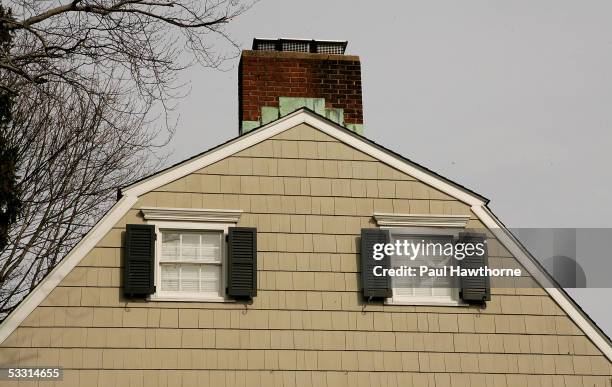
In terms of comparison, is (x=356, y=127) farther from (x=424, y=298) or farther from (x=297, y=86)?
(x=424, y=298)

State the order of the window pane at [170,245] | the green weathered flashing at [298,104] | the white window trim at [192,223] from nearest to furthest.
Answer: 1. the white window trim at [192,223]
2. the window pane at [170,245]
3. the green weathered flashing at [298,104]

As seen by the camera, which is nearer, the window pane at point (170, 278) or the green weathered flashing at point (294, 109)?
the window pane at point (170, 278)

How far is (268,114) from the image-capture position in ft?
54.3

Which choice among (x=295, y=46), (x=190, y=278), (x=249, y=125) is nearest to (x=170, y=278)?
(x=190, y=278)

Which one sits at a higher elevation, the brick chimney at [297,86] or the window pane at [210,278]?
the brick chimney at [297,86]

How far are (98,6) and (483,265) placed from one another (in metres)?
6.24

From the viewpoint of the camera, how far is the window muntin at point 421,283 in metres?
15.0

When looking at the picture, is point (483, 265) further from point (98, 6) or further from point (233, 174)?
point (98, 6)

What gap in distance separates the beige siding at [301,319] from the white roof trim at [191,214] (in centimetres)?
13

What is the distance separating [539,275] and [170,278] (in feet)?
16.6

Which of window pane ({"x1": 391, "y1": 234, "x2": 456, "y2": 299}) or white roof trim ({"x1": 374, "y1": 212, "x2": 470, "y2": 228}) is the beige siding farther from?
window pane ({"x1": 391, "y1": 234, "x2": 456, "y2": 299})

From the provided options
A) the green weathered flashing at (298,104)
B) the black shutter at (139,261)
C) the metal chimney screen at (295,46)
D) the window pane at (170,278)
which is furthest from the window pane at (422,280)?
the metal chimney screen at (295,46)

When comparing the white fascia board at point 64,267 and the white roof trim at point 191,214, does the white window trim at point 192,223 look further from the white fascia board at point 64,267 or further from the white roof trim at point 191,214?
the white fascia board at point 64,267

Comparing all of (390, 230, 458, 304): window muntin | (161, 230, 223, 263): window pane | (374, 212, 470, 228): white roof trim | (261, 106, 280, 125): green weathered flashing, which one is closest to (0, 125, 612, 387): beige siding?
(374, 212, 470, 228): white roof trim
